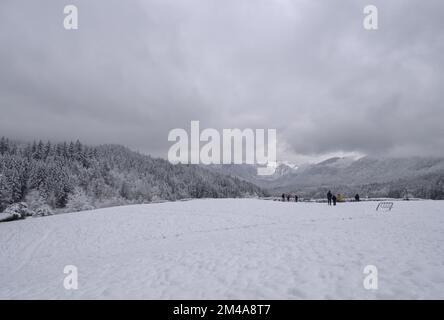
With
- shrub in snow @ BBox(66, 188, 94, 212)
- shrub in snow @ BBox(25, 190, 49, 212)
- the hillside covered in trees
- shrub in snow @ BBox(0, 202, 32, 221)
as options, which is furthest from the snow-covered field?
the hillside covered in trees

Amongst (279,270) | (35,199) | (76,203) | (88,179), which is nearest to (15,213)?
(35,199)

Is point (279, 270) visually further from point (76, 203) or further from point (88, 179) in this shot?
point (88, 179)

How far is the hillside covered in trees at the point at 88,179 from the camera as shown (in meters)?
80.0

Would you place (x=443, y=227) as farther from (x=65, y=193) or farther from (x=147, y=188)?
(x=147, y=188)

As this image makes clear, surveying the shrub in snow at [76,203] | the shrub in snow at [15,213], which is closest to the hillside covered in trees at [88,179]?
the shrub in snow at [76,203]

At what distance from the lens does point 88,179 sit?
354 feet

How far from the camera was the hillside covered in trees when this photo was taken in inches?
3150

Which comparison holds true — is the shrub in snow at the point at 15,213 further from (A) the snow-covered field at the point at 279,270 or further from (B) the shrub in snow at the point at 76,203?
(B) the shrub in snow at the point at 76,203

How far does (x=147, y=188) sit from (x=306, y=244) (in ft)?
431

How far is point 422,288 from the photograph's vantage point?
7.72 meters

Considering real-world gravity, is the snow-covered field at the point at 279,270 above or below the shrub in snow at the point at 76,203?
above

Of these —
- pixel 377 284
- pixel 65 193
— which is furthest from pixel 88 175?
pixel 377 284

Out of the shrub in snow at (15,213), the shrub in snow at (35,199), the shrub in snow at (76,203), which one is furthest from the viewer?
the shrub in snow at (76,203)

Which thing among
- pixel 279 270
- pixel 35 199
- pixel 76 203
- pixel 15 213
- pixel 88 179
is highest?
pixel 88 179
